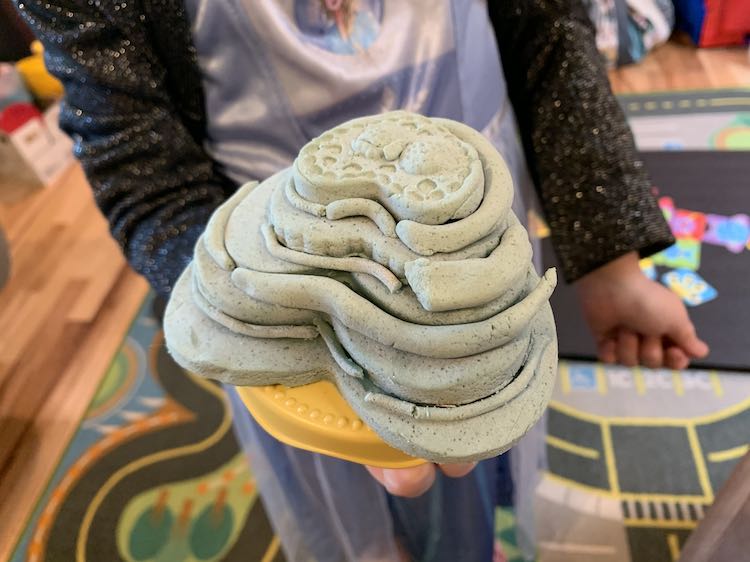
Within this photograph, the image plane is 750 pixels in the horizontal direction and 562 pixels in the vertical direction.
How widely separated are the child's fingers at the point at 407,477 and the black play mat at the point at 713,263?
0.44m

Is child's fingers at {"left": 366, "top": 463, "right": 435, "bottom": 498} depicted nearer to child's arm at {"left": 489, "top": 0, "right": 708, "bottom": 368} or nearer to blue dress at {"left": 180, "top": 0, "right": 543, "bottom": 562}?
blue dress at {"left": 180, "top": 0, "right": 543, "bottom": 562}

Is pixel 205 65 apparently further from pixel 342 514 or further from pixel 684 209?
pixel 684 209

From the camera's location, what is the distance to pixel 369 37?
46 cm

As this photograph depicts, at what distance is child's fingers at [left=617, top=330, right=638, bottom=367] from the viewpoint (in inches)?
20.5

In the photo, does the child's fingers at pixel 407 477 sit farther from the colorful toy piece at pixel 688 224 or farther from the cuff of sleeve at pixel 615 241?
the colorful toy piece at pixel 688 224

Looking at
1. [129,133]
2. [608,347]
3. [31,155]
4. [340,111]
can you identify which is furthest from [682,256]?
[31,155]

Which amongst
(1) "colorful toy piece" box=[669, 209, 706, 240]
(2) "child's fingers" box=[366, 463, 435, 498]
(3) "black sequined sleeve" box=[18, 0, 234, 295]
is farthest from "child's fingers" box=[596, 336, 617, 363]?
(1) "colorful toy piece" box=[669, 209, 706, 240]

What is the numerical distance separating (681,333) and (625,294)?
67 mm

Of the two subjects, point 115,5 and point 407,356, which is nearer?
point 407,356

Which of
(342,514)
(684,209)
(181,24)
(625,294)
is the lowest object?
(684,209)

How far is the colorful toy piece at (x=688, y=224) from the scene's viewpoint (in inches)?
44.7

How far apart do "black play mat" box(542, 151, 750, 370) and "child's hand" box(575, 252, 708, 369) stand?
0.75ft

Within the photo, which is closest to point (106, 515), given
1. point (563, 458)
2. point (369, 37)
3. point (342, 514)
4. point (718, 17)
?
point (342, 514)

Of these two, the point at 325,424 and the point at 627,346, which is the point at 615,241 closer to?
the point at 627,346
